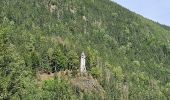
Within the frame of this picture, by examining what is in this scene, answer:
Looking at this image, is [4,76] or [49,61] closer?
[4,76]

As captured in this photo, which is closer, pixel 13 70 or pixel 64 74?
pixel 13 70

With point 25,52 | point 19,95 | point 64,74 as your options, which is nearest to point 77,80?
point 64,74

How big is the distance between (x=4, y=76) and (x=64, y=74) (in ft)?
441

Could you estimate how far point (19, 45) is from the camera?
189m

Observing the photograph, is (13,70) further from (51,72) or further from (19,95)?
(51,72)

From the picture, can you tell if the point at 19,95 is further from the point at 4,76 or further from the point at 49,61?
the point at 49,61

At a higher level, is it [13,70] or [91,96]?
[13,70]

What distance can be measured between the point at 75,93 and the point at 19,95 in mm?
116957

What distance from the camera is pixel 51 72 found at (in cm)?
19675

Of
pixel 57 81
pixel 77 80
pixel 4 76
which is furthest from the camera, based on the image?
pixel 77 80

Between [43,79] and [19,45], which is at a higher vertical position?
[19,45]

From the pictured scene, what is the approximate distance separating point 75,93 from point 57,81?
752 cm

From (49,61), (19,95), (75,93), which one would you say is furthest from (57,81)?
(19,95)

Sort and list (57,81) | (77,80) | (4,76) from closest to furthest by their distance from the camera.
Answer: (4,76) → (57,81) → (77,80)
